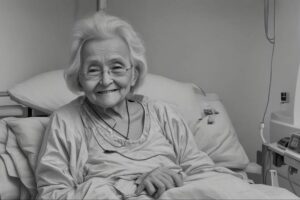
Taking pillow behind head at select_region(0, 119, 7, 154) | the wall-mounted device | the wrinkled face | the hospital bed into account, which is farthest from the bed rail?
the wall-mounted device

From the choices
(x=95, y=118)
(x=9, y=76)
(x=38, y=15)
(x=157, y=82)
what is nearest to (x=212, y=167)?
(x=95, y=118)

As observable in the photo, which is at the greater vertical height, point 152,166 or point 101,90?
point 101,90

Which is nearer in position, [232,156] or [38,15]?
[232,156]

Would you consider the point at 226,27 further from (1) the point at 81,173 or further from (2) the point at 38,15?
(1) the point at 81,173

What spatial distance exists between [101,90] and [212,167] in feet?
1.67

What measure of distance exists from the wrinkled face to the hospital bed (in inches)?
12.6

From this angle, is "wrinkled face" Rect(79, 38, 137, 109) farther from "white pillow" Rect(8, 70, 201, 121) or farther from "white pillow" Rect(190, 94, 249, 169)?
"white pillow" Rect(190, 94, 249, 169)

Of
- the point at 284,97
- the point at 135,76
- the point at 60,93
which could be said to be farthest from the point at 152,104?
the point at 284,97

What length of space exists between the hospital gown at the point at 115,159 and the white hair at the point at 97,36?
0.13m

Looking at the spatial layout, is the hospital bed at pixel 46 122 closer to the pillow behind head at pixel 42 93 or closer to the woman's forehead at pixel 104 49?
the pillow behind head at pixel 42 93

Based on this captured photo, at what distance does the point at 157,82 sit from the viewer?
196 cm

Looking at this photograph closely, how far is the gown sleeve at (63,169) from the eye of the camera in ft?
3.96

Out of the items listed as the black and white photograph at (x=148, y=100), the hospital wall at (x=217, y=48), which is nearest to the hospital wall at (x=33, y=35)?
the black and white photograph at (x=148, y=100)

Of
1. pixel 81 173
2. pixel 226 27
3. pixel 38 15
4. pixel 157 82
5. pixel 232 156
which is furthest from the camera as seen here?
pixel 226 27
